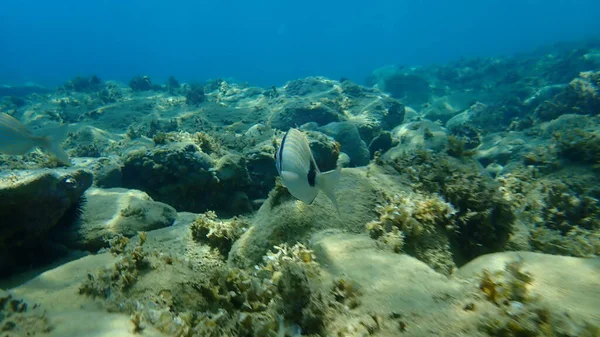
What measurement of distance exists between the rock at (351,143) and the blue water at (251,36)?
12230 centimetres

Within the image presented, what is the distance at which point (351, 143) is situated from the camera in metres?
8.79

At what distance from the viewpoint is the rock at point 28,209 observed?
374 cm

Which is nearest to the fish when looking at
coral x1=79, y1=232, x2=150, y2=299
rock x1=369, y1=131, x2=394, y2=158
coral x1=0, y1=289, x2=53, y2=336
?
coral x1=79, y1=232, x2=150, y2=299

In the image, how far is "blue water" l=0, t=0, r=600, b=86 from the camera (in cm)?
13288

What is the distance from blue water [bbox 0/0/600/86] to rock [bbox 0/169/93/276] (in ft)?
416

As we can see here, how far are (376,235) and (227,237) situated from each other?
1.96 m

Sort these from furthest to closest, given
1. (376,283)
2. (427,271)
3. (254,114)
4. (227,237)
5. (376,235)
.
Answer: (254,114)
(227,237)
(376,235)
(427,271)
(376,283)

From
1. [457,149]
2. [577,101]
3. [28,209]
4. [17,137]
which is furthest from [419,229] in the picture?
[577,101]

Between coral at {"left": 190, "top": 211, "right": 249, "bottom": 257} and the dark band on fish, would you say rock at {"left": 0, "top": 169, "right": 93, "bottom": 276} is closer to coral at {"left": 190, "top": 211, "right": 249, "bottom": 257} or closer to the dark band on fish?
coral at {"left": 190, "top": 211, "right": 249, "bottom": 257}

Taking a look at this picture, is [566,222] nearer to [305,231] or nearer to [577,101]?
[305,231]

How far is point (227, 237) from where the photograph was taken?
4.17m

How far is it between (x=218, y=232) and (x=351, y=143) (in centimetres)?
548

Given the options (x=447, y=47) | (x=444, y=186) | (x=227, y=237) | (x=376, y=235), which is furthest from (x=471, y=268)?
(x=447, y=47)

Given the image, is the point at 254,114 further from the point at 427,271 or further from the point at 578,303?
the point at 578,303
